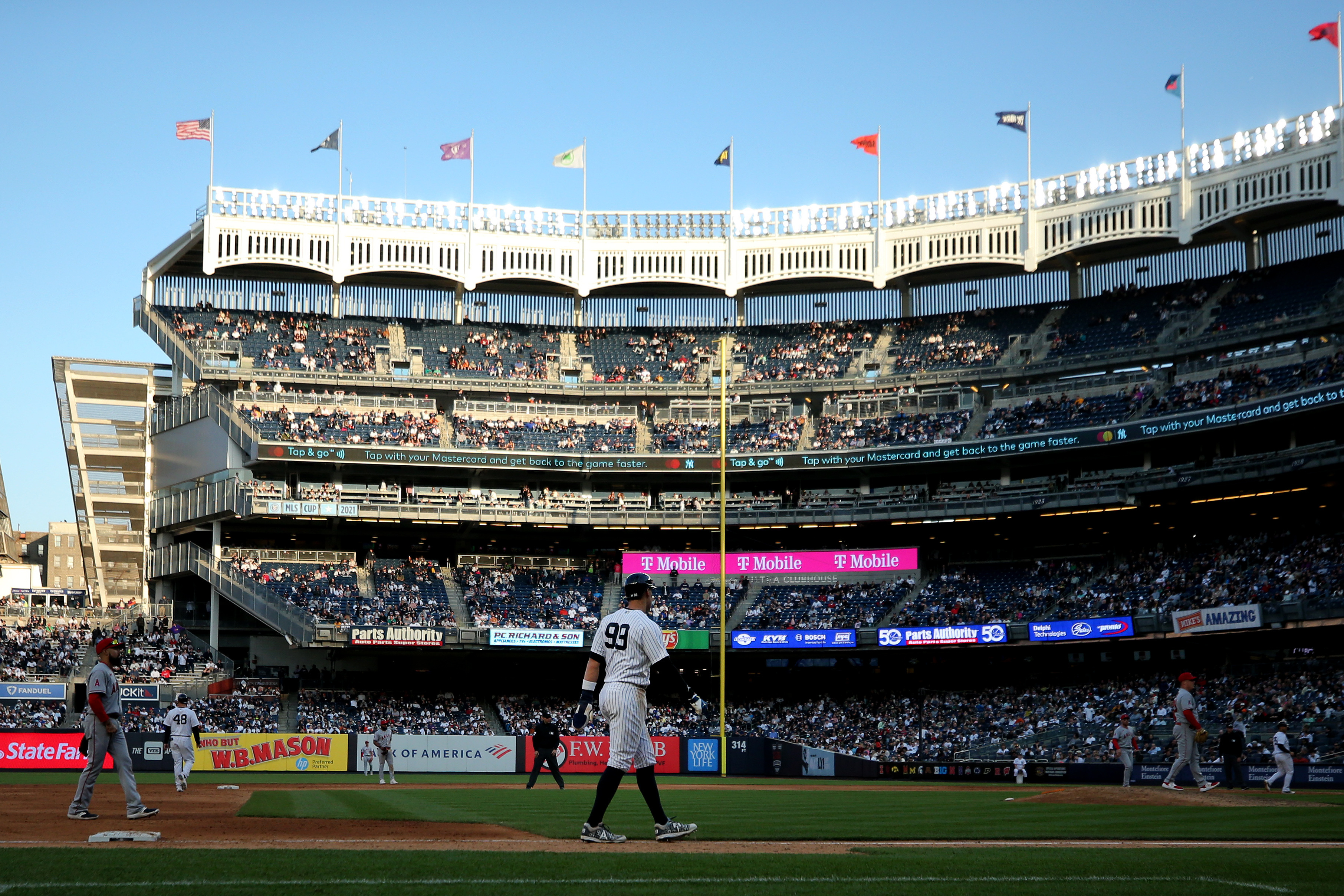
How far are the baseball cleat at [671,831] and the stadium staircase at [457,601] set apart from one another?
4452 centimetres

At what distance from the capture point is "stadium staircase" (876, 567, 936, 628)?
5556 centimetres

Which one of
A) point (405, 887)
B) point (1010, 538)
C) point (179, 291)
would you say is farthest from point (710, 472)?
point (405, 887)

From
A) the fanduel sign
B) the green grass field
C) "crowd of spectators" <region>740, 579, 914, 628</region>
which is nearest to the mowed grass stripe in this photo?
the green grass field

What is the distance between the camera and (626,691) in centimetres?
1165

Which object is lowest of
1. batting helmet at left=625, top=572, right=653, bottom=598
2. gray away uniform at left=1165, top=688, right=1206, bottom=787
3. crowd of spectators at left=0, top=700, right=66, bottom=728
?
crowd of spectators at left=0, top=700, right=66, bottom=728

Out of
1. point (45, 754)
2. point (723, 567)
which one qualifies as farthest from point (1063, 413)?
point (45, 754)

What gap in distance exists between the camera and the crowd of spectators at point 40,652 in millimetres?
51375

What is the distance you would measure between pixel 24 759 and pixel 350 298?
3264 centimetres

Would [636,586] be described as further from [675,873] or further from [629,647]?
[675,873]

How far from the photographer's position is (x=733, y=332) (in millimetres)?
68438

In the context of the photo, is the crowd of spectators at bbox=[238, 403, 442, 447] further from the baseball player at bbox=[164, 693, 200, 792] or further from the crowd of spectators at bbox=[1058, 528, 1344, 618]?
the baseball player at bbox=[164, 693, 200, 792]

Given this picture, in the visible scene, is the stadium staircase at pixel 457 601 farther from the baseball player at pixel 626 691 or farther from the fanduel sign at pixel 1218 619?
the baseball player at pixel 626 691

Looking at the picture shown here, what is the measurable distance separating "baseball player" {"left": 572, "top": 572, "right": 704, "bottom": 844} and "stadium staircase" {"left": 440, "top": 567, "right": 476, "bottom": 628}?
4488cm

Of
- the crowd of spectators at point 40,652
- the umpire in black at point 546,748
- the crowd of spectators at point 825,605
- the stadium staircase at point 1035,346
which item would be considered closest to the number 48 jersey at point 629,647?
the umpire in black at point 546,748
